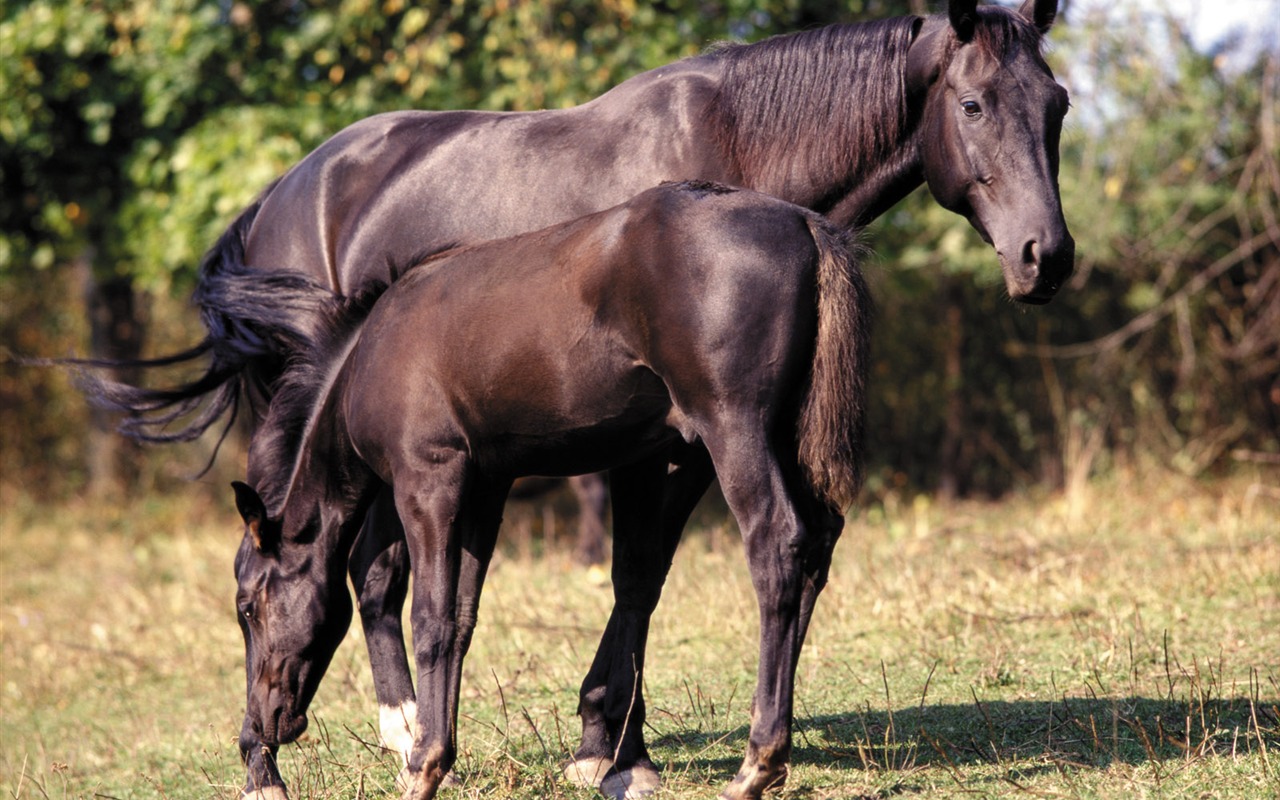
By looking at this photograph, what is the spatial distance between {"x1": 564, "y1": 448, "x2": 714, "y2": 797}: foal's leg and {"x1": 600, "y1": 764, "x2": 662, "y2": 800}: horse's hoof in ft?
0.11

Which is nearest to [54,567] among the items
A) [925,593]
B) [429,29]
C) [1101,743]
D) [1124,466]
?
[429,29]

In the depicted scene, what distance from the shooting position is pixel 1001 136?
401cm

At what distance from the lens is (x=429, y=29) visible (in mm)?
11484

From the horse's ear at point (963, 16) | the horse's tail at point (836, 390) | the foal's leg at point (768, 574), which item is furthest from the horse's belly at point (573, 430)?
the horse's ear at point (963, 16)

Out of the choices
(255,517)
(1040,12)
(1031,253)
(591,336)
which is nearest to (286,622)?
(255,517)

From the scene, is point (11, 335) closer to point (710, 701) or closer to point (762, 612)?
point (710, 701)

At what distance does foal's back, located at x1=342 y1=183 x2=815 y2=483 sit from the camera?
347 centimetres

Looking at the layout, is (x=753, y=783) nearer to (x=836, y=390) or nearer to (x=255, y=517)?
(x=836, y=390)

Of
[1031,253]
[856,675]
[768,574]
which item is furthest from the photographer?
[856,675]

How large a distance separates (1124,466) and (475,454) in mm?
9418

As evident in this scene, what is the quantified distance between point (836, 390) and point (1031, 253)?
2.71 feet

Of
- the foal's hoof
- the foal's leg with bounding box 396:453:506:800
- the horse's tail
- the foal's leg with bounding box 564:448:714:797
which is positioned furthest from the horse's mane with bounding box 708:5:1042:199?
the foal's hoof

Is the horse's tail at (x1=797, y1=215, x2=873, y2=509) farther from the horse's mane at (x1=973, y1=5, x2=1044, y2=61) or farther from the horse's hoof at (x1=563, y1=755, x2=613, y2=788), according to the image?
the horse's hoof at (x1=563, y1=755, x2=613, y2=788)

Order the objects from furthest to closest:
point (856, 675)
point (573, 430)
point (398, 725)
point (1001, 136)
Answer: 1. point (856, 675)
2. point (398, 725)
3. point (1001, 136)
4. point (573, 430)
